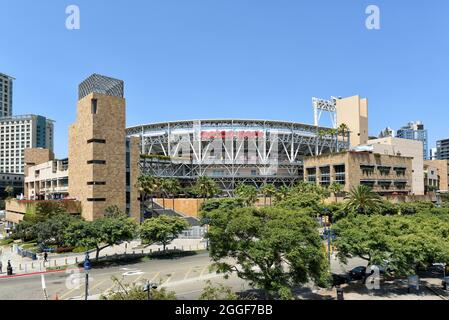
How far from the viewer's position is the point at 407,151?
128250mm

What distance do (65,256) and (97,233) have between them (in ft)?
41.9

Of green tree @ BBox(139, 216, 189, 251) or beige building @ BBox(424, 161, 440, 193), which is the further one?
beige building @ BBox(424, 161, 440, 193)

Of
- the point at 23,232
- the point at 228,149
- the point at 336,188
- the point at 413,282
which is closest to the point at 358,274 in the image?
the point at 413,282

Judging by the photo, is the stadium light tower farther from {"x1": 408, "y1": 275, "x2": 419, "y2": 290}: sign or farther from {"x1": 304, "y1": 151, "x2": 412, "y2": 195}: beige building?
{"x1": 408, "y1": 275, "x2": 419, "y2": 290}: sign

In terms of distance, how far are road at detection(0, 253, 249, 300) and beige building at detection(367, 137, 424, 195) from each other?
319ft

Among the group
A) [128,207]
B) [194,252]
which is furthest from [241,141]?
A: [194,252]

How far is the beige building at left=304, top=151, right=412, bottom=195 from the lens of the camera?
99.4 metres

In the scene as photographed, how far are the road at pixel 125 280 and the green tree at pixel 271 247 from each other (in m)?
4.29

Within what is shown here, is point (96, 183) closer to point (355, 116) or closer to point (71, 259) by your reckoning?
point (71, 259)

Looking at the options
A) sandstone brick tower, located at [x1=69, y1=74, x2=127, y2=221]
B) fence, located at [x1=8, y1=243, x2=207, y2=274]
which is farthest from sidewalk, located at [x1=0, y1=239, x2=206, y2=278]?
sandstone brick tower, located at [x1=69, y1=74, x2=127, y2=221]

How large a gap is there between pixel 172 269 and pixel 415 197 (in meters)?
87.9

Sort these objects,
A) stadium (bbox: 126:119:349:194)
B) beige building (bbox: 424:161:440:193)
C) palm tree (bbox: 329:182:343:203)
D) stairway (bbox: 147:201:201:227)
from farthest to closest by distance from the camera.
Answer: beige building (bbox: 424:161:440:193) → stadium (bbox: 126:119:349:194) → palm tree (bbox: 329:182:343:203) → stairway (bbox: 147:201:201:227)

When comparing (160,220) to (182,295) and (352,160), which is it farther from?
(352,160)

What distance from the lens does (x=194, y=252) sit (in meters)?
53.8
